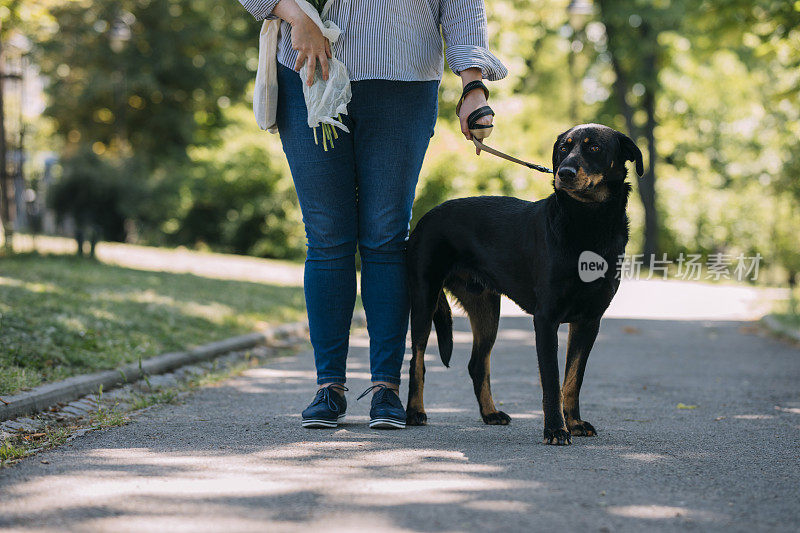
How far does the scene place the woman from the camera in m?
4.20

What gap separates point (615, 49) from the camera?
25.8 meters

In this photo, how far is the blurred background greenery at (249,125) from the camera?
15.5 metres

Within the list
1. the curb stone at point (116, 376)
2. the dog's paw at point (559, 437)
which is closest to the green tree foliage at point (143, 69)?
the curb stone at point (116, 376)

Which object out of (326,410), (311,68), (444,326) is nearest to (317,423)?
(326,410)

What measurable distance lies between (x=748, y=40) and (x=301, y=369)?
6954 millimetres

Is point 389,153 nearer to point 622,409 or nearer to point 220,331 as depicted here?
point 622,409

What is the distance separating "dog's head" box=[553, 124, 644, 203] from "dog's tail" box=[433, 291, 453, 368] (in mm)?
908

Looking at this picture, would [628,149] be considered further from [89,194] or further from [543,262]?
[89,194]

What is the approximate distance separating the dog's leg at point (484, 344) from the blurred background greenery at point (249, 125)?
9.84 m

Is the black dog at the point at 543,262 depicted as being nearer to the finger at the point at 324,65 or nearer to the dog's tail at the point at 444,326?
the dog's tail at the point at 444,326

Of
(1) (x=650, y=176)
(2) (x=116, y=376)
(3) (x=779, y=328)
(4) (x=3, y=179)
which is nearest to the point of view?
(2) (x=116, y=376)

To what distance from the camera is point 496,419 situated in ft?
14.8

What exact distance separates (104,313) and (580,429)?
465cm

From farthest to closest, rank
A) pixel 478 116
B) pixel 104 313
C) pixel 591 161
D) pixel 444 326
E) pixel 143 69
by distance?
pixel 143 69
pixel 104 313
pixel 444 326
pixel 478 116
pixel 591 161
